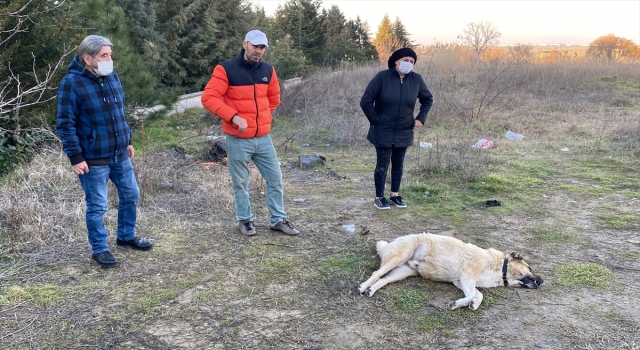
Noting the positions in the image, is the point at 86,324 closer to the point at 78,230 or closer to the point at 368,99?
the point at 78,230

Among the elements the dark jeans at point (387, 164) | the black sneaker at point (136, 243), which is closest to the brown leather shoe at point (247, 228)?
the black sneaker at point (136, 243)

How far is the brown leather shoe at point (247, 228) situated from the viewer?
14.0 ft

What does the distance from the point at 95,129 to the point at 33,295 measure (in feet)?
4.10

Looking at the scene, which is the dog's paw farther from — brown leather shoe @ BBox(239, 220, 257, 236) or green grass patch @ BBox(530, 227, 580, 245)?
brown leather shoe @ BBox(239, 220, 257, 236)

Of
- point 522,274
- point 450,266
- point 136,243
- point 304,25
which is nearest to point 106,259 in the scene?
point 136,243

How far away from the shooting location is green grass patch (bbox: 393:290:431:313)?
3111mm

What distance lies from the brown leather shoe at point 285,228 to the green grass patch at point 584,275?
233 centimetres

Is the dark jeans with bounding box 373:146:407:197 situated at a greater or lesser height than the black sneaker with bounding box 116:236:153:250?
greater

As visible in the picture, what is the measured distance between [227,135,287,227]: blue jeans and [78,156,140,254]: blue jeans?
87 cm

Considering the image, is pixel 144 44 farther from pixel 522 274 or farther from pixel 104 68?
pixel 522 274

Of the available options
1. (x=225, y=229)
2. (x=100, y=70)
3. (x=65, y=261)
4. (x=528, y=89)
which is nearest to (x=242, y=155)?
(x=225, y=229)

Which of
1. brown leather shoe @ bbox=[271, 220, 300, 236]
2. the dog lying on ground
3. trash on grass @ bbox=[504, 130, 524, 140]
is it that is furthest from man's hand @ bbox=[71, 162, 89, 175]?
trash on grass @ bbox=[504, 130, 524, 140]

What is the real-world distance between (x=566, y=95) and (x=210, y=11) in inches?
492

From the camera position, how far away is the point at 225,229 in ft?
14.6
